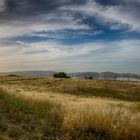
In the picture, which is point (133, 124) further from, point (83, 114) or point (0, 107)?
point (0, 107)

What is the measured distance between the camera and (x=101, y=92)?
58094 millimetres

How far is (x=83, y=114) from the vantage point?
33.6 ft

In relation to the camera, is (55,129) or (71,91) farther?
(71,91)

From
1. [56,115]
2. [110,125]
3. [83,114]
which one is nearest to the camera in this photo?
[110,125]

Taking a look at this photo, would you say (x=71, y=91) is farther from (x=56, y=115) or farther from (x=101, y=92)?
(x=56, y=115)

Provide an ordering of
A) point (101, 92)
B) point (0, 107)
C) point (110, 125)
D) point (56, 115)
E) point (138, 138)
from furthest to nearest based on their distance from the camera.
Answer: point (101, 92), point (0, 107), point (56, 115), point (110, 125), point (138, 138)

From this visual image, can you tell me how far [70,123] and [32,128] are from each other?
120cm

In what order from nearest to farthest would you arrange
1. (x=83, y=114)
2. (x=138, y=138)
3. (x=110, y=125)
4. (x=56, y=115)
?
(x=138, y=138) < (x=110, y=125) < (x=83, y=114) < (x=56, y=115)

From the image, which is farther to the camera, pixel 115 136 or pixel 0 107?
pixel 0 107

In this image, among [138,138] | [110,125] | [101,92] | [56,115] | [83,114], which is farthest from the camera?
[101,92]

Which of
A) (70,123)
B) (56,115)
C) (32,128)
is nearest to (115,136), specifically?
(70,123)

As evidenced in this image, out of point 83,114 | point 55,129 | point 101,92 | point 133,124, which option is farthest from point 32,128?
point 101,92

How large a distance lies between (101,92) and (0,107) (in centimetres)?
4511

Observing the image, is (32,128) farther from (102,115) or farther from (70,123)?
(102,115)
